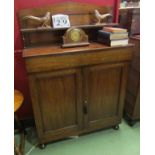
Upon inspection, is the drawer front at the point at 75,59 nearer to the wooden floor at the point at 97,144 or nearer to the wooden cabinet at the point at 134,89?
the wooden cabinet at the point at 134,89

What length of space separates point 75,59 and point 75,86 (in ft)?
0.84

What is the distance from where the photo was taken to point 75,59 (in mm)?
1319

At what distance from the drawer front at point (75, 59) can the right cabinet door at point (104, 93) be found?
68 millimetres

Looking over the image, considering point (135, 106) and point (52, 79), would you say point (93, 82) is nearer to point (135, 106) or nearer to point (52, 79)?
point (52, 79)

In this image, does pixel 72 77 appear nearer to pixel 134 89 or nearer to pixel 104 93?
pixel 104 93

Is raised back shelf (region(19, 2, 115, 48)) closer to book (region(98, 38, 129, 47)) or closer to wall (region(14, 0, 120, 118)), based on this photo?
wall (region(14, 0, 120, 118))

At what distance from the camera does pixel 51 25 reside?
152cm

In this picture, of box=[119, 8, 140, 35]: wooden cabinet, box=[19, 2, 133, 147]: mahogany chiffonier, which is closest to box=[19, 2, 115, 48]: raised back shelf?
box=[19, 2, 133, 147]: mahogany chiffonier

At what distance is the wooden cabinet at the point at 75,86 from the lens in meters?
1.30

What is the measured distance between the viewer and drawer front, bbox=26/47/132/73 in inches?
49.2

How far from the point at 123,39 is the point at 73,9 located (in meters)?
0.56

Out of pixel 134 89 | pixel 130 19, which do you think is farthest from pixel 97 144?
pixel 130 19
